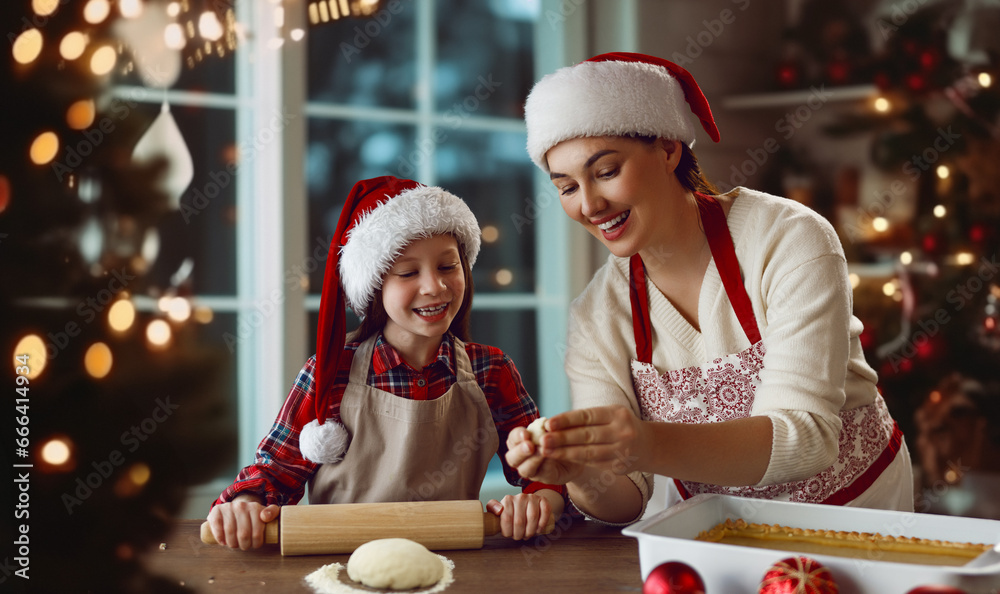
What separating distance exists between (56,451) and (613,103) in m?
1.13

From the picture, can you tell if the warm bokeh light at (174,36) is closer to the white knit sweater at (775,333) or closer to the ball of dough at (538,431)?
the white knit sweater at (775,333)

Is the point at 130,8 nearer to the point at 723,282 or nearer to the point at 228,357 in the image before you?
the point at 228,357

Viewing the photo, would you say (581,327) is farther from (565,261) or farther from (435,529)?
(565,261)

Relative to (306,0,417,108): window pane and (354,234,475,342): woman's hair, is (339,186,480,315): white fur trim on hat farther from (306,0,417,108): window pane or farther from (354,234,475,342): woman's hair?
(306,0,417,108): window pane

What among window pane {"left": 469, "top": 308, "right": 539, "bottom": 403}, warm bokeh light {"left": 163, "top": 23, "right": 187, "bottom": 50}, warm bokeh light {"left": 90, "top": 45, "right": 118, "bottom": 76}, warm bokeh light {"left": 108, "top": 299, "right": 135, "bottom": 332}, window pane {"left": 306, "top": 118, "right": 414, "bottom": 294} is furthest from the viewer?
window pane {"left": 469, "top": 308, "right": 539, "bottom": 403}

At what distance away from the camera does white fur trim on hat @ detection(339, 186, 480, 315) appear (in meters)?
1.49

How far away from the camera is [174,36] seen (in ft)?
8.04

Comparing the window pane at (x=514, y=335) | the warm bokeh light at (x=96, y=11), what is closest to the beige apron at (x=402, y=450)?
the warm bokeh light at (x=96, y=11)

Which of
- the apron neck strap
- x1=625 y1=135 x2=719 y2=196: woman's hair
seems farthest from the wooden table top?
x1=625 y1=135 x2=719 y2=196: woman's hair

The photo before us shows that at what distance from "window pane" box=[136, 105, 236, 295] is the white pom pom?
1265 mm

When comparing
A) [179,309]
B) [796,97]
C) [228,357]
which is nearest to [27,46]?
[179,309]

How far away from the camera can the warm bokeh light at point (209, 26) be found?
8.16ft

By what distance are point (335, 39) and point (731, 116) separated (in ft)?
5.60

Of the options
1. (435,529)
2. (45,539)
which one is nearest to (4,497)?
(45,539)
